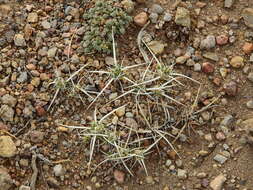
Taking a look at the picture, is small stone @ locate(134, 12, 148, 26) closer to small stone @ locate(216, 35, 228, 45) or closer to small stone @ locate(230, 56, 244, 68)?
small stone @ locate(216, 35, 228, 45)

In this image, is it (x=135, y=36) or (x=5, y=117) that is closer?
(x=5, y=117)

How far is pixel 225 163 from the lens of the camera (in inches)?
120

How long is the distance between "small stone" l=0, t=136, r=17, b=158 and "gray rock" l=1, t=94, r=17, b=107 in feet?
0.74

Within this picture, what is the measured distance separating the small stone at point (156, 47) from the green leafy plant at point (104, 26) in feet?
0.68

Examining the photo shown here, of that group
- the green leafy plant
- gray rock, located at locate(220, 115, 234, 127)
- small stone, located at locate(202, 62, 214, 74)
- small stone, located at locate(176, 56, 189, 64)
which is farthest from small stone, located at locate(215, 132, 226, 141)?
the green leafy plant

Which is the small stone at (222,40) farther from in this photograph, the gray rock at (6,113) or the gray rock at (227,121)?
the gray rock at (6,113)

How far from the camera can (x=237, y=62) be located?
10.9 feet

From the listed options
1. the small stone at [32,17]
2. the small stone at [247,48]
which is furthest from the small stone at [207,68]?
the small stone at [32,17]

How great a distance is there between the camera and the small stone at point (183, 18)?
11.2ft

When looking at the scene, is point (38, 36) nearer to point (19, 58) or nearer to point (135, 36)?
point (19, 58)

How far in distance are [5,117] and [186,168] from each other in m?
1.17

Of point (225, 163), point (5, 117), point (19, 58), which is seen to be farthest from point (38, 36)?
point (225, 163)

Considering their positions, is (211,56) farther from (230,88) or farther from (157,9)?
(157,9)

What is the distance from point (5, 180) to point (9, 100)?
52cm
